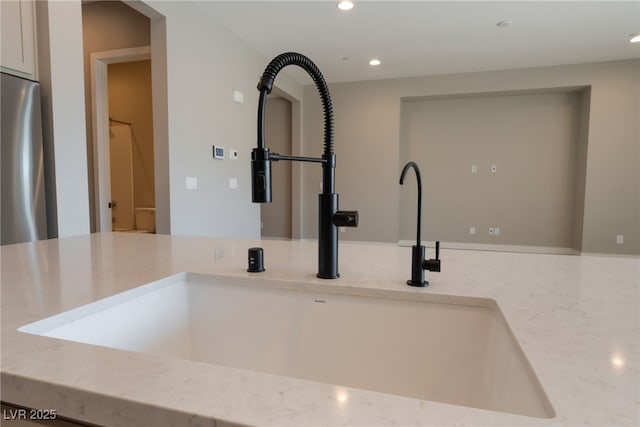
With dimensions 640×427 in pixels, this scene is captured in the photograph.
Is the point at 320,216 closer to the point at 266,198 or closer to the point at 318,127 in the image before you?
the point at 266,198

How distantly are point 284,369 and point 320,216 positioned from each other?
13.8 inches

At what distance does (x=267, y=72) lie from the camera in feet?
2.42

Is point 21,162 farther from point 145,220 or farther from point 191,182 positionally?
point 145,220

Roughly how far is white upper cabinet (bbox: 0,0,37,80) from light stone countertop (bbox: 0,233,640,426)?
1.85 meters

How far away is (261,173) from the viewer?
0.72 meters

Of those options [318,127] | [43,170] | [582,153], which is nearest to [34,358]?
[43,170]

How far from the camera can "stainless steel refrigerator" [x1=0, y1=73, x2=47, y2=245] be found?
1.99m

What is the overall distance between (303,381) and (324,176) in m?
0.53

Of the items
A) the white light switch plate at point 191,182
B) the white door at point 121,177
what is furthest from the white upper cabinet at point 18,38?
the white door at point 121,177

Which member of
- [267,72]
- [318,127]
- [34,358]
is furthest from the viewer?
[318,127]

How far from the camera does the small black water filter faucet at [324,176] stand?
2.38 feet

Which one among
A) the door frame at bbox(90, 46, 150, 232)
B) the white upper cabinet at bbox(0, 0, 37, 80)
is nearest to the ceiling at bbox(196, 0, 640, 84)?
the door frame at bbox(90, 46, 150, 232)

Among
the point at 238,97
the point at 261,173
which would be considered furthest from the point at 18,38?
the point at 261,173

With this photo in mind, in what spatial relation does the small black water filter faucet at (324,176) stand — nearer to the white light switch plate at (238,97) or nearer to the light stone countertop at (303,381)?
the light stone countertop at (303,381)
